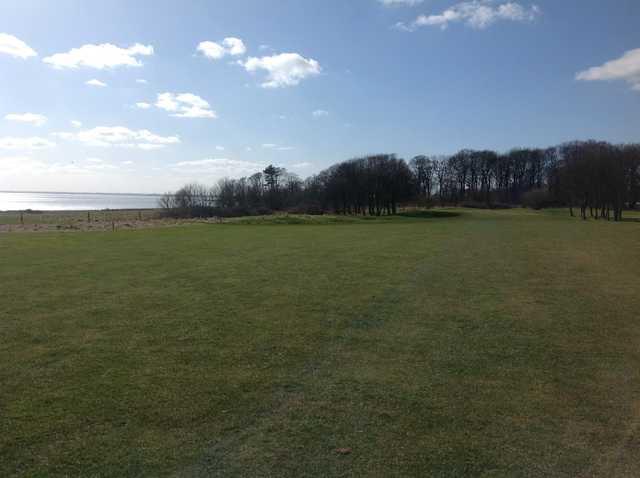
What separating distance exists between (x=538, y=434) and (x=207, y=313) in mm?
6601

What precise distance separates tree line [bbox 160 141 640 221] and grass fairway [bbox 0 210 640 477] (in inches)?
1955

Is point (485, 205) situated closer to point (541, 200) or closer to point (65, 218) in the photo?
point (541, 200)

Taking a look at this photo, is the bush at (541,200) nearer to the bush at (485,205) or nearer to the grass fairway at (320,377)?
the bush at (485,205)

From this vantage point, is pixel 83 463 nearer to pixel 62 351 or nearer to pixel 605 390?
pixel 62 351

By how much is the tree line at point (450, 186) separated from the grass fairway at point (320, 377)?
4965cm

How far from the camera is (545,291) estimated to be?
11.9 meters

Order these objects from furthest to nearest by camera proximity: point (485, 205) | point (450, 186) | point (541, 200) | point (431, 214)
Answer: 1. point (450, 186)
2. point (485, 205)
3. point (541, 200)
4. point (431, 214)

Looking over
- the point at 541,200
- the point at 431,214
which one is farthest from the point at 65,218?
the point at 541,200

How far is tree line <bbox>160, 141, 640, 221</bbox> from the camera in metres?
55.1

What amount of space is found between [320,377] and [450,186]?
335 ft

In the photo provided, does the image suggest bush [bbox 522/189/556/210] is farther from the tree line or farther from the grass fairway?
the grass fairway

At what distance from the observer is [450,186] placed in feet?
339

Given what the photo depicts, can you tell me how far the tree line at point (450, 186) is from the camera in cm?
5512

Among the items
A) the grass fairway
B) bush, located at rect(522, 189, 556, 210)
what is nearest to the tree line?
bush, located at rect(522, 189, 556, 210)
